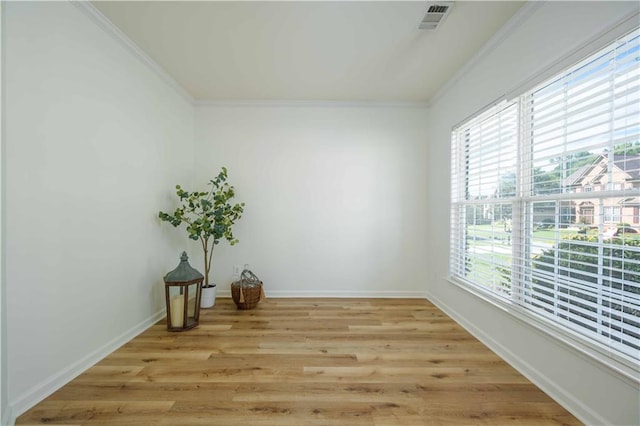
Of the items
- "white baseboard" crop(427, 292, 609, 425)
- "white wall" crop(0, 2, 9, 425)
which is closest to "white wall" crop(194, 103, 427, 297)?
"white baseboard" crop(427, 292, 609, 425)

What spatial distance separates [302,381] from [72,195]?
1.96 metres

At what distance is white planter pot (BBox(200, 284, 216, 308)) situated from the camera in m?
3.11

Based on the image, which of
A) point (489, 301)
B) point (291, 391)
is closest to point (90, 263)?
point (291, 391)

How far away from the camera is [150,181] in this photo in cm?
260

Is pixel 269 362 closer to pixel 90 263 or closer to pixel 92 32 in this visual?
pixel 90 263

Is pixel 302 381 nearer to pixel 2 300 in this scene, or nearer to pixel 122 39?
pixel 2 300

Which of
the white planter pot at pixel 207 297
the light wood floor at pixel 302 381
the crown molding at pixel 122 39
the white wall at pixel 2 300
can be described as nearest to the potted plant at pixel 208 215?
the white planter pot at pixel 207 297

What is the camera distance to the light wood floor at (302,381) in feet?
4.86

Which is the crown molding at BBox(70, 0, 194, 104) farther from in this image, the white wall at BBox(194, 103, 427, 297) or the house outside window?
the house outside window

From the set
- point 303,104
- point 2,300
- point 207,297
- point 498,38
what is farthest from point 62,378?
point 498,38

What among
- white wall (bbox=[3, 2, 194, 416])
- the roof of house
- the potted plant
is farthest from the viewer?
the potted plant

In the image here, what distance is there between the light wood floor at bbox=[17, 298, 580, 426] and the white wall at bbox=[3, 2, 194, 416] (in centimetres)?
24

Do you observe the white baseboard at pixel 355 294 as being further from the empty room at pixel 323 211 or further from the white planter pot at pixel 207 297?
the white planter pot at pixel 207 297

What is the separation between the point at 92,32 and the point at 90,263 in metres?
1.67
